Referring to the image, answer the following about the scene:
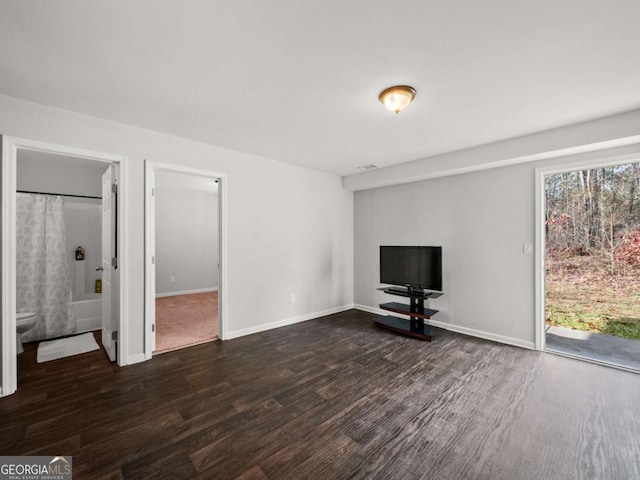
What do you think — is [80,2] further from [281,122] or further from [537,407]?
[537,407]

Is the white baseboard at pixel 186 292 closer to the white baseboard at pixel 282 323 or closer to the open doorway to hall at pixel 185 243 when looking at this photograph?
the open doorway to hall at pixel 185 243

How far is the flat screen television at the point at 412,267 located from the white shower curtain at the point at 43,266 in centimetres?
452

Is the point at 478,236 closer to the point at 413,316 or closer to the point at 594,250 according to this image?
the point at 594,250

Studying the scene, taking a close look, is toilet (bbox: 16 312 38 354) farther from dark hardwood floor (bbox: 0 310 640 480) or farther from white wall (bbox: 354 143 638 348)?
white wall (bbox: 354 143 638 348)

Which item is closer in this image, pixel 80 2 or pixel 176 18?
pixel 80 2

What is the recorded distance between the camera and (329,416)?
2.09 meters

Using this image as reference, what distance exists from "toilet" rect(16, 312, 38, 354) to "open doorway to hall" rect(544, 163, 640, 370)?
19.9 ft

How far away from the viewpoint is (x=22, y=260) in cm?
365

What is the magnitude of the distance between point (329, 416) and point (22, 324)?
361cm

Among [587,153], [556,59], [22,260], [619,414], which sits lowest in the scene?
[619,414]

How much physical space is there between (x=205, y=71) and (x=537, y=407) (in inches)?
140

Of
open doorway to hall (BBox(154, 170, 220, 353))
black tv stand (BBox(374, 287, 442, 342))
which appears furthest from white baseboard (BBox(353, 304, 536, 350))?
open doorway to hall (BBox(154, 170, 220, 353))

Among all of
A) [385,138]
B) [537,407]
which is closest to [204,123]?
[385,138]

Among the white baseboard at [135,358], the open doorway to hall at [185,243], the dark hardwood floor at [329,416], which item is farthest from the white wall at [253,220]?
the open doorway to hall at [185,243]
